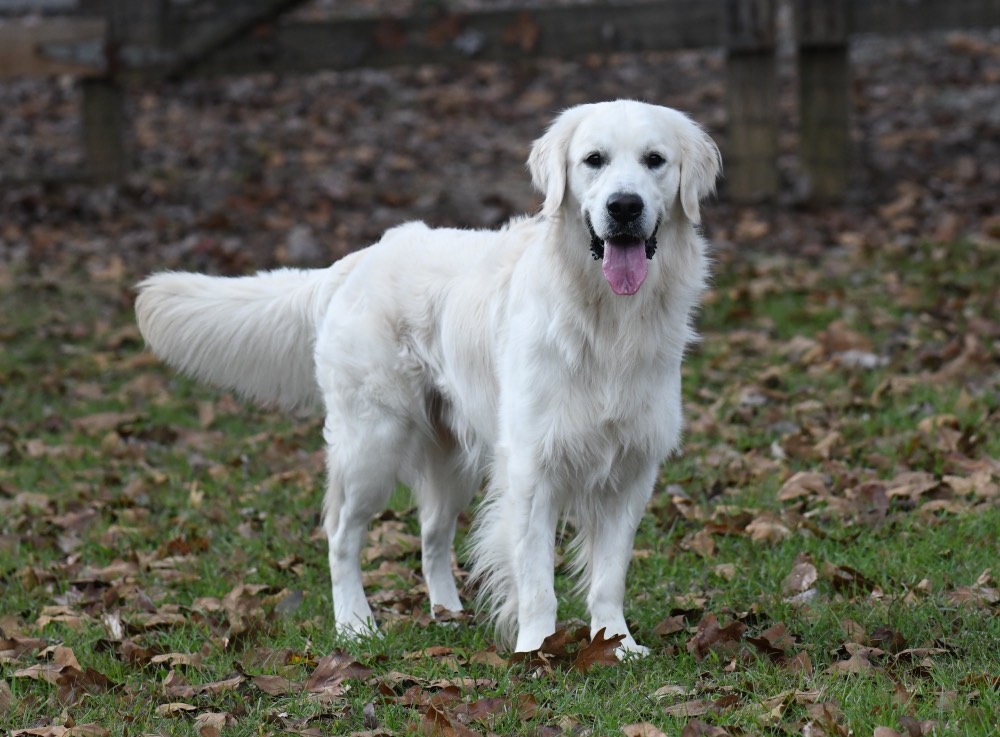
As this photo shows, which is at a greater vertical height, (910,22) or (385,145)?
(910,22)

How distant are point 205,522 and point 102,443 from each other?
131cm

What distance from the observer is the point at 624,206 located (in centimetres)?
371

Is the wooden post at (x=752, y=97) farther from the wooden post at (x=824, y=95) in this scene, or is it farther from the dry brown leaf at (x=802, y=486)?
the dry brown leaf at (x=802, y=486)

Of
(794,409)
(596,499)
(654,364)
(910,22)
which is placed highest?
(910,22)

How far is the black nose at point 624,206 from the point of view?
3703 mm

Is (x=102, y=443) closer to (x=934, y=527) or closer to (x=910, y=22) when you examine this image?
(x=934, y=527)

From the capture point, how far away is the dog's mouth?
3.79m

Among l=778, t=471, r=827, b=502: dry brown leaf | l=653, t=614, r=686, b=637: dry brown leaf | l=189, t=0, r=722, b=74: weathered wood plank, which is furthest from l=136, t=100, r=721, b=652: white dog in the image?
l=189, t=0, r=722, b=74: weathered wood plank

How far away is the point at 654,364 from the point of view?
155 inches

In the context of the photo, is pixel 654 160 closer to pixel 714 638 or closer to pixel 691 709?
pixel 714 638

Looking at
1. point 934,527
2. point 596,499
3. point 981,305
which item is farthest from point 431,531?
point 981,305

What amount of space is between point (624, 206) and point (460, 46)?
639 cm

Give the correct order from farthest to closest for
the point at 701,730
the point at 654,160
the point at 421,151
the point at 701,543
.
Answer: the point at 421,151, the point at 701,543, the point at 654,160, the point at 701,730

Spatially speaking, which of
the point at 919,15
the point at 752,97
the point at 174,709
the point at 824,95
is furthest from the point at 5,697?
the point at 919,15
